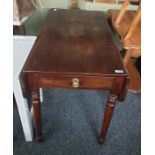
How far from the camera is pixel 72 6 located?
5.47 feet

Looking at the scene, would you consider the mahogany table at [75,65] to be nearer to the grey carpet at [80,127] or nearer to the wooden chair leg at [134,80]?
the grey carpet at [80,127]

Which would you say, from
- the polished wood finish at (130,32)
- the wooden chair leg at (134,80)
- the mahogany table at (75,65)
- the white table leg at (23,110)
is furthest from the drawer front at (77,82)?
the wooden chair leg at (134,80)

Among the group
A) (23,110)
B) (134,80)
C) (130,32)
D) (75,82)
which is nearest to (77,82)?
(75,82)

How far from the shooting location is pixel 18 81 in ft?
2.90

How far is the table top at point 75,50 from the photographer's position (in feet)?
2.74

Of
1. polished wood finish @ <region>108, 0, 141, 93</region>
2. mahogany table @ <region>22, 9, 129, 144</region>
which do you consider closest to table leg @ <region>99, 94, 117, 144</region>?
mahogany table @ <region>22, 9, 129, 144</region>

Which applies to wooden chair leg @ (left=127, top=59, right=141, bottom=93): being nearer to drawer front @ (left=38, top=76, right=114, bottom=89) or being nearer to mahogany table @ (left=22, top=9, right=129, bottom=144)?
mahogany table @ (left=22, top=9, right=129, bottom=144)

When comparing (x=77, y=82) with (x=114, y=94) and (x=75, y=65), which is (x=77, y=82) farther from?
(x=114, y=94)

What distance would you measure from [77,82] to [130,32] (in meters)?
0.65

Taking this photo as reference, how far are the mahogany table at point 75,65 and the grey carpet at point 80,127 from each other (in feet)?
0.31
